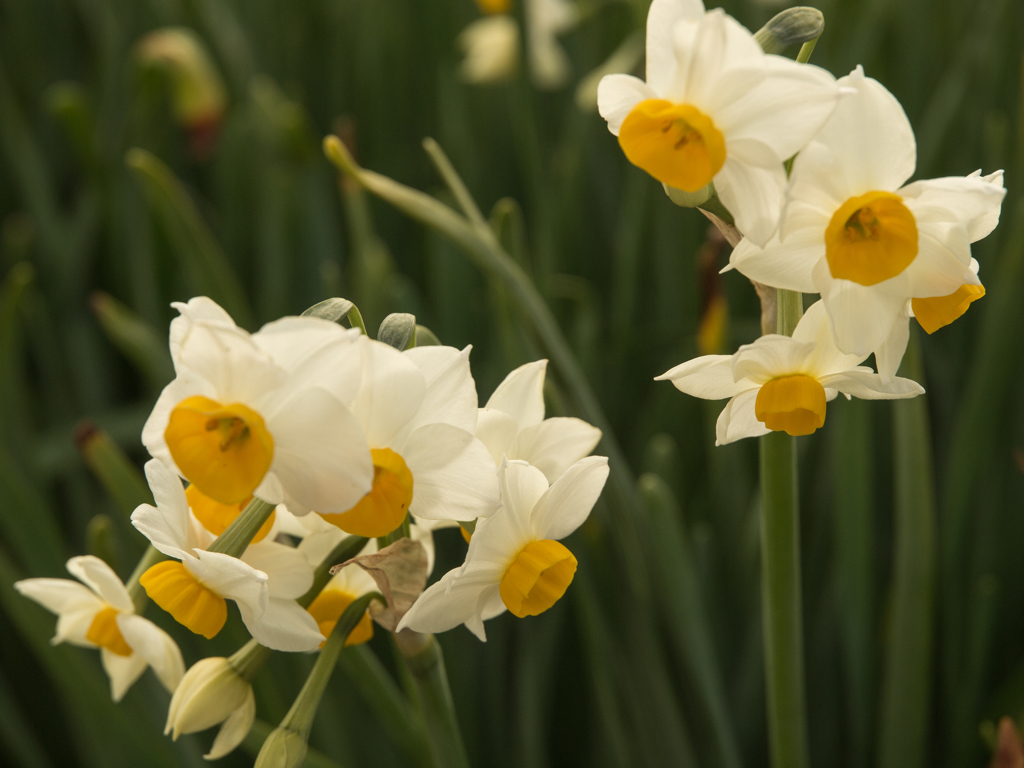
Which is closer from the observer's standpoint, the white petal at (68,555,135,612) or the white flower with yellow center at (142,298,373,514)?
the white flower with yellow center at (142,298,373,514)

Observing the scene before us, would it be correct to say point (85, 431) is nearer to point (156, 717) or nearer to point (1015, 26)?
point (156, 717)

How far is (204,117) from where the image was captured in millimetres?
1517

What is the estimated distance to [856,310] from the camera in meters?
0.34

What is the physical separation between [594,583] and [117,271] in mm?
1067

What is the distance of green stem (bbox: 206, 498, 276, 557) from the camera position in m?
0.35

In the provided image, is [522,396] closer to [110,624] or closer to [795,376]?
[795,376]

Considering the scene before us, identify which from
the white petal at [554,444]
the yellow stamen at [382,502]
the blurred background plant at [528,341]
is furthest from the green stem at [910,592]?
the yellow stamen at [382,502]

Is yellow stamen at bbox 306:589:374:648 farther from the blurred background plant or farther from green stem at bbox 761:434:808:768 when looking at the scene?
green stem at bbox 761:434:808:768

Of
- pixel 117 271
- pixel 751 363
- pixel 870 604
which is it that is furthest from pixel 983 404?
pixel 117 271

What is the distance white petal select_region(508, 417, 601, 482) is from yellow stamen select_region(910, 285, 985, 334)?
0.50ft

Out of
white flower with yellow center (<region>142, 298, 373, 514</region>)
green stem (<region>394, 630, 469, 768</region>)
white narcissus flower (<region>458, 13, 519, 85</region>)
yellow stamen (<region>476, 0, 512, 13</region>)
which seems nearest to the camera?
white flower with yellow center (<region>142, 298, 373, 514</region>)

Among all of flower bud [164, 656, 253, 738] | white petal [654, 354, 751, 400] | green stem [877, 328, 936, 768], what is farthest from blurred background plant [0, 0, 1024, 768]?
white petal [654, 354, 751, 400]

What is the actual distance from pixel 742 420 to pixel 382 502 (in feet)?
0.60

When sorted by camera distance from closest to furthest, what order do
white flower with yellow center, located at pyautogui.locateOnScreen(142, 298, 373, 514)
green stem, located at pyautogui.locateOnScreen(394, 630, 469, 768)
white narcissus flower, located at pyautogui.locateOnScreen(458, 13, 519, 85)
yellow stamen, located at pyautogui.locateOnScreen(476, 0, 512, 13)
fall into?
white flower with yellow center, located at pyautogui.locateOnScreen(142, 298, 373, 514) → green stem, located at pyautogui.locateOnScreen(394, 630, 469, 768) → yellow stamen, located at pyautogui.locateOnScreen(476, 0, 512, 13) → white narcissus flower, located at pyautogui.locateOnScreen(458, 13, 519, 85)
